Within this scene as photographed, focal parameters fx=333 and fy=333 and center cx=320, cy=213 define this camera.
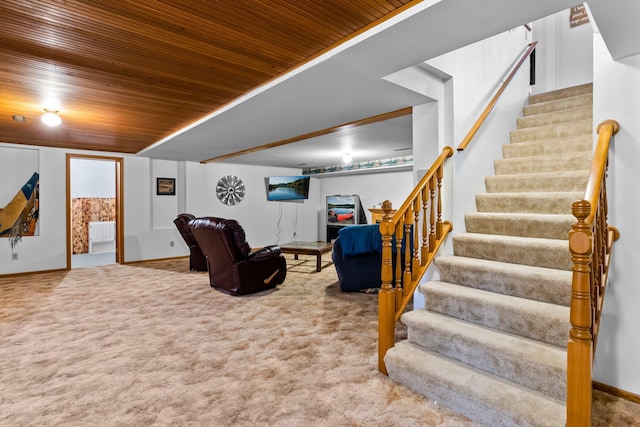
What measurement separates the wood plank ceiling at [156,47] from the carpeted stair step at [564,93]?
3.18m

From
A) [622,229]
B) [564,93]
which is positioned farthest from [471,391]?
[564,93]

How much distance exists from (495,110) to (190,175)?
6.10m

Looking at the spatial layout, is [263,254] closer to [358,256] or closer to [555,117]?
[358,256]

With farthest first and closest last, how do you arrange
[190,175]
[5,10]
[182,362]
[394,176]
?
[394,176], [190,175], [182,362], [5,10]

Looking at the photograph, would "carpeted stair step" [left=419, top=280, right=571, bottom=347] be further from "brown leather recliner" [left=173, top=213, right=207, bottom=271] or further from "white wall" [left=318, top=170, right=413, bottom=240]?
"white wall" [left=318, top=170, right=413, bottom=240]

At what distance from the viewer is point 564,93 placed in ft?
12.5

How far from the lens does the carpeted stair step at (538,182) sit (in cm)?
262

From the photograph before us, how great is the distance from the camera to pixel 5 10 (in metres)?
1.75

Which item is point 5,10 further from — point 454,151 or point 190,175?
point 190,175

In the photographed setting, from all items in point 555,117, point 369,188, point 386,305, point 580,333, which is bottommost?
point 386,305

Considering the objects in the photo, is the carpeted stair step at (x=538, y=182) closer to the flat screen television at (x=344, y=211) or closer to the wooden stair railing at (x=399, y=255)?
the wooden stair railing at (x=399, y=255)

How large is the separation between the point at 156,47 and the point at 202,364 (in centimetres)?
216

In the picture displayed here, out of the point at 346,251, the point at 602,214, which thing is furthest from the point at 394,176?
the point at 602,214

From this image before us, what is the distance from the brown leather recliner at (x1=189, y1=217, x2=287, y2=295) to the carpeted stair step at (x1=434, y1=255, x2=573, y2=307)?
2258 mm
